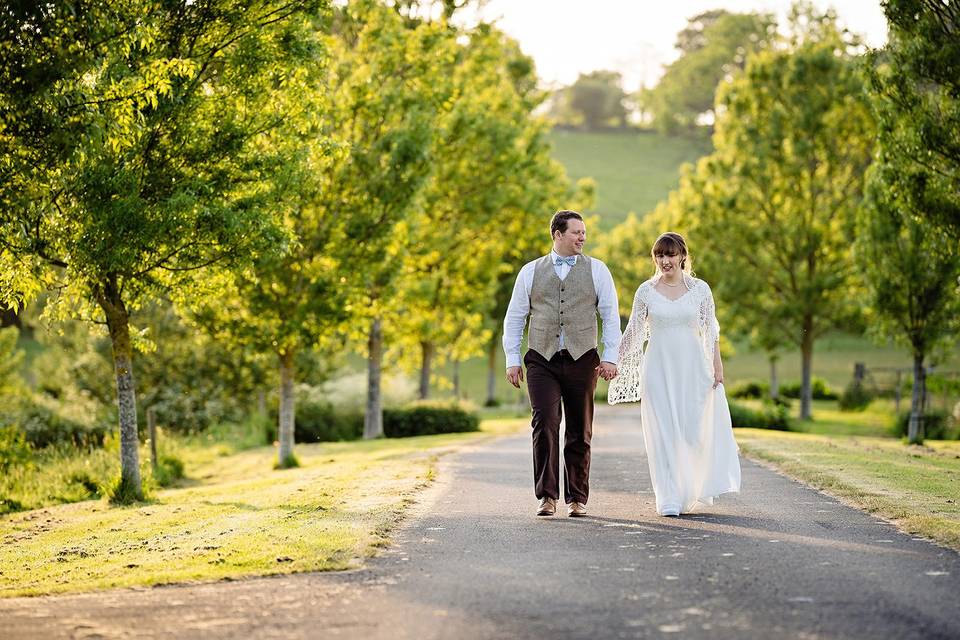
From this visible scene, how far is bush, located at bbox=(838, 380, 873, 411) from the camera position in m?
41.0

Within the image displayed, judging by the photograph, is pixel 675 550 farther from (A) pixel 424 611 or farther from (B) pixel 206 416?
(B) pixel 206 416

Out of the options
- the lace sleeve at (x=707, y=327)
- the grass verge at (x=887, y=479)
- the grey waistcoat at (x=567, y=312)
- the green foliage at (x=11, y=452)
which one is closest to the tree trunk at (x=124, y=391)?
the green foliage at (x=11, y=452)

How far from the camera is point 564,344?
923cm

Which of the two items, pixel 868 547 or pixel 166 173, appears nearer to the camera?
pixel 868 547

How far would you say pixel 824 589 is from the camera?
6207mm

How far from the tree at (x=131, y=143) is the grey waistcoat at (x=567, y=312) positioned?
421 cm

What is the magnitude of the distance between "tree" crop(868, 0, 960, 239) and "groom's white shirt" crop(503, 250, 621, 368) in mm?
10168

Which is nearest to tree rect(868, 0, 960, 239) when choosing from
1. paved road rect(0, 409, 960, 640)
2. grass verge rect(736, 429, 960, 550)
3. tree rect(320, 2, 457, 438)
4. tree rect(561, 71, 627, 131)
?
grass verge rect(736, 429, 960, 550)

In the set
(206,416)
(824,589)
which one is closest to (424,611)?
(824,589)

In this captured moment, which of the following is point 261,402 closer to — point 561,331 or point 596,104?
point 561,331

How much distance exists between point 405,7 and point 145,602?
24.1 meters

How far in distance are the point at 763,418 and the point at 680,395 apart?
22.0 metres

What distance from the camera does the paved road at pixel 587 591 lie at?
5480 mm

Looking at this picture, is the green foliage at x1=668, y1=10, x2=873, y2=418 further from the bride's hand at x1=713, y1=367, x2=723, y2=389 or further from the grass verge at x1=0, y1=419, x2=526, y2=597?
the bride's hand at x1=713, y1=367, x2=723, y2=389
